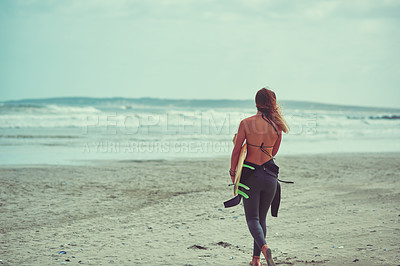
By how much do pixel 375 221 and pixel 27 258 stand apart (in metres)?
4.81

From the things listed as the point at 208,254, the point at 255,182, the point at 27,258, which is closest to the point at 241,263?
the point at 208,254

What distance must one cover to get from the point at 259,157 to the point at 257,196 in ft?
1.25

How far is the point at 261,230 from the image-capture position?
13.5 feet

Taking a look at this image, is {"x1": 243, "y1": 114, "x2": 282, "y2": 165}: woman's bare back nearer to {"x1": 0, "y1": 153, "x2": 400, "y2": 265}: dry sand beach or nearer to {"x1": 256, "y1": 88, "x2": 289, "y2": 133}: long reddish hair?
{"x1": 256, "y1": 88, "x2": 289, "y2": 133}: long reddish hair

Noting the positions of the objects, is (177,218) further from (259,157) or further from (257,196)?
(259,157)

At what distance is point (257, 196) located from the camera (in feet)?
13.5

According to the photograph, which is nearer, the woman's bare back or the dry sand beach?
the woman's bare back

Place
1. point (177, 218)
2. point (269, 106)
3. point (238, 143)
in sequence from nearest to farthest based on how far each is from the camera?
point (238, 143) → point (269, 106) → point (177, 218)

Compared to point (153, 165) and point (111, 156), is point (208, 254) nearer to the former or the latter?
point (153, 165)

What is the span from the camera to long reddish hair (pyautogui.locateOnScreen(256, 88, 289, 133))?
416 cm

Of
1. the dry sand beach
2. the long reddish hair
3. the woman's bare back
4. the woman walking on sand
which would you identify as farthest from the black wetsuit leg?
the dry sand beach

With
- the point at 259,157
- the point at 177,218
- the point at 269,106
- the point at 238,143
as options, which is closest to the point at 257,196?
the point at 259,157

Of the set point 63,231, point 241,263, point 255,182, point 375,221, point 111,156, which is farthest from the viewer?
point 111,156

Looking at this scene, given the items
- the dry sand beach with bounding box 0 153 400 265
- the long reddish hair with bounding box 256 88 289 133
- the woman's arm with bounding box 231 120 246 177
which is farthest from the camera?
the dry sand beach with bounding box 0 153 400 265
